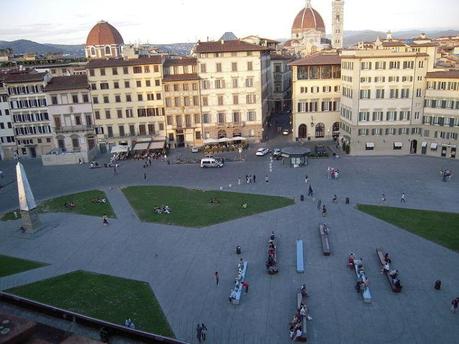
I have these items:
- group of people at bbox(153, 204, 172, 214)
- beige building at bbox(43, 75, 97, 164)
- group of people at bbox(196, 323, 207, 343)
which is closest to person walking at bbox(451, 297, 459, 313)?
group of people at bbox(196, 323, 207, 343)

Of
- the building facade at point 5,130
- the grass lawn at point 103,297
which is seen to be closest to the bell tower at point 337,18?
the building facade at point 5,130

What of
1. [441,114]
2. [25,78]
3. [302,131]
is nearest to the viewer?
[441,114]

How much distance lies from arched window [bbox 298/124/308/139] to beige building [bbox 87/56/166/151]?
84.8 feet

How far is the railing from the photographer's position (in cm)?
1456

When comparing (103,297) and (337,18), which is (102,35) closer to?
(337,18)

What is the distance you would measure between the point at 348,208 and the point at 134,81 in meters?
48.1

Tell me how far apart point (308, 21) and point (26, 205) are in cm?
16383

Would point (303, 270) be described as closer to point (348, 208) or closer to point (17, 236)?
point (348, 208)

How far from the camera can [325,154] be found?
70.0 meters

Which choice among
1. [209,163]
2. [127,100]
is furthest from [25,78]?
[209,163]

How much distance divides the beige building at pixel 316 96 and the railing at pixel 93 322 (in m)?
67.2

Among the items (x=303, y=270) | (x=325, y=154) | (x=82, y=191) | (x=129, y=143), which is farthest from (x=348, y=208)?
(x=129, y=143)

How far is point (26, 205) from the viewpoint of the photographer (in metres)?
44.1

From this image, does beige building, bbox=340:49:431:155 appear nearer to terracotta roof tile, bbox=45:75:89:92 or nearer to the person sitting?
the person sitting
